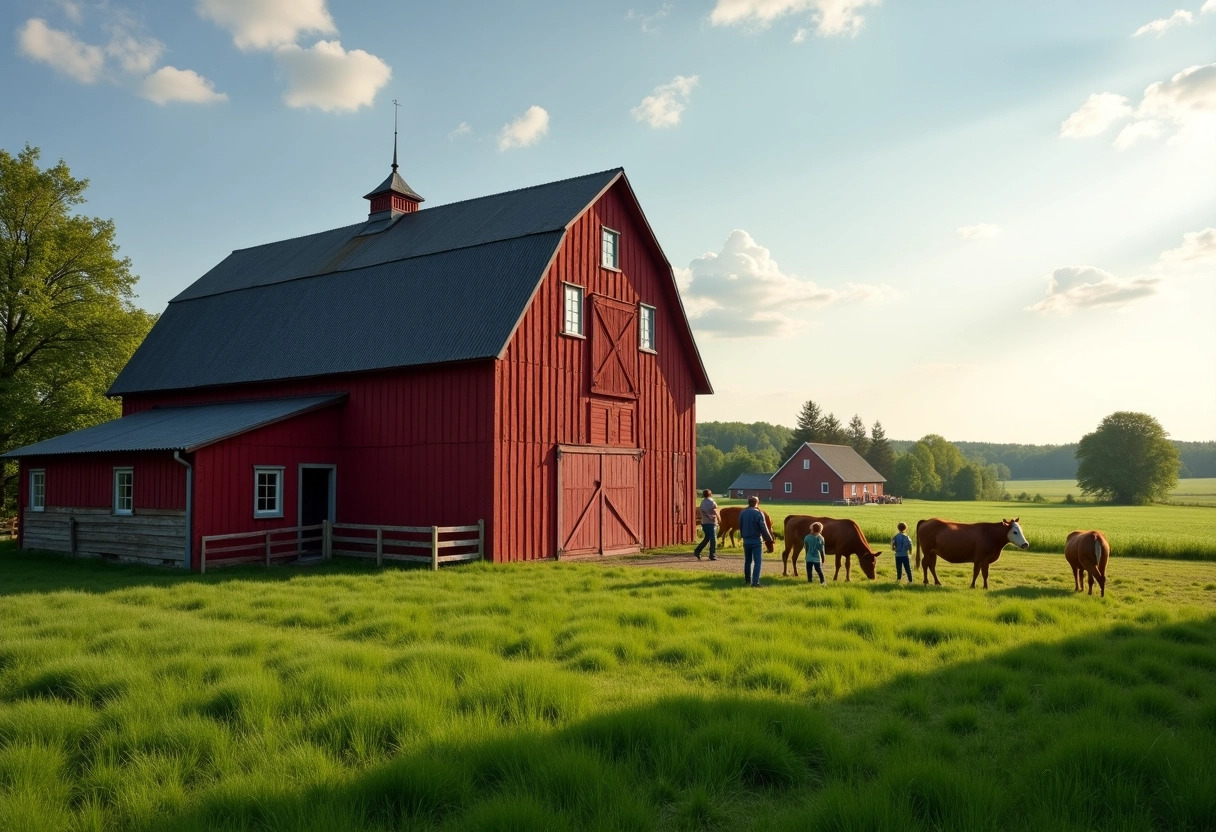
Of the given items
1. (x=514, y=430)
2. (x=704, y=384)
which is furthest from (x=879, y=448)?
(x=514, y=430)

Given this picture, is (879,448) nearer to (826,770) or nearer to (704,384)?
(704,384)

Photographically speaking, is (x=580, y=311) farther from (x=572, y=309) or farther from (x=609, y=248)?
(x=609, y=248)

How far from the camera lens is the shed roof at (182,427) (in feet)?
65.1

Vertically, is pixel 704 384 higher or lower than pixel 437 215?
lower

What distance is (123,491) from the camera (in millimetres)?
21484

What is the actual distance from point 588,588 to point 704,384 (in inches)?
536

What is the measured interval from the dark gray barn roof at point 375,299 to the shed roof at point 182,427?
2.97 feet

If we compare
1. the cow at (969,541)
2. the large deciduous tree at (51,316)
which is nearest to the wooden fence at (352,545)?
the cow at (969,541)

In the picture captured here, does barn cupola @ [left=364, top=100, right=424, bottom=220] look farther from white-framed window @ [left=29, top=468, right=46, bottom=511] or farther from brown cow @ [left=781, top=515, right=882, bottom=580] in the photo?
brown cow @ [left=781, top=515, right=882, bottom=580]

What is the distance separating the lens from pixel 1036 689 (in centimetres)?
836

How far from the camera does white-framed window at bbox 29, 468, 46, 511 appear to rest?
78.4 ft

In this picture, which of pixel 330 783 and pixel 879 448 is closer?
pixel 330 783

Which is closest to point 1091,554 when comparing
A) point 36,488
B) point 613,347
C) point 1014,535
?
point 1014,535

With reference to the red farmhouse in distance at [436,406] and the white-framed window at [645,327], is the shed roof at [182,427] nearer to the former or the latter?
the red farmhouse in distance at [436,406]
